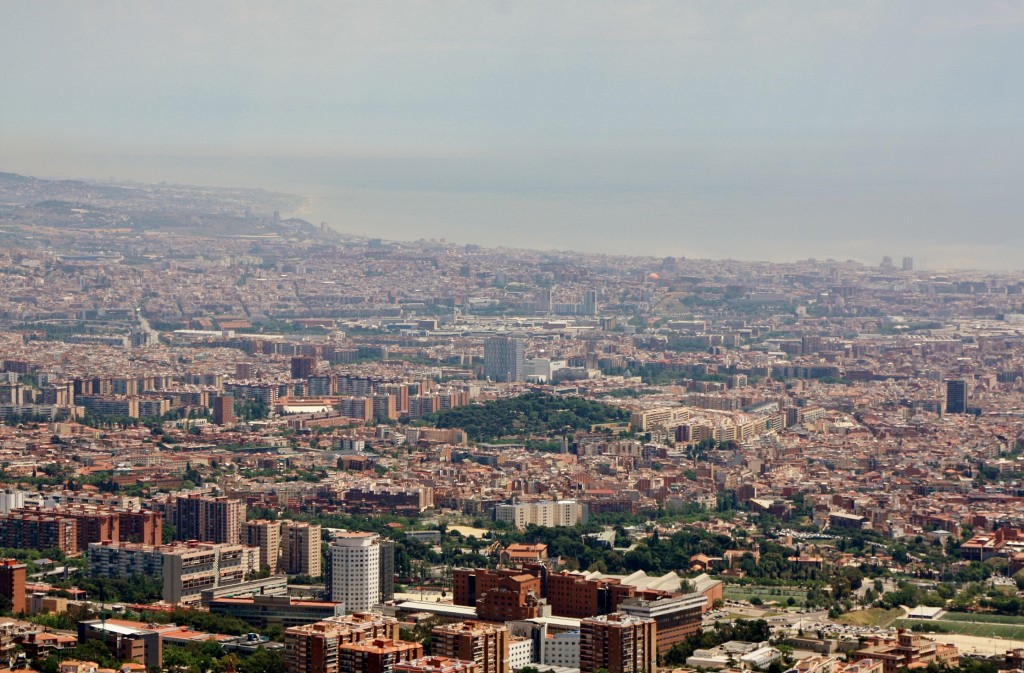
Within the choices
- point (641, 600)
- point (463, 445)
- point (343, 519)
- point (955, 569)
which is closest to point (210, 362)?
point (463, 445)

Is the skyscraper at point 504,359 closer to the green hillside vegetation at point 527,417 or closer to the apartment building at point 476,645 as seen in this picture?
the green hillside vegetation at point 527,417

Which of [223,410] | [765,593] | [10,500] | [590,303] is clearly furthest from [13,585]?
[590,303]

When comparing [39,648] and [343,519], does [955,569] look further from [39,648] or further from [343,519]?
[39,648]

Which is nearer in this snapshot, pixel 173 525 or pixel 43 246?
pixel 173 525

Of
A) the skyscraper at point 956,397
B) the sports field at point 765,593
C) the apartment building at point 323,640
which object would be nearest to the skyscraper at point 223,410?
the skyscraper at point 956,397

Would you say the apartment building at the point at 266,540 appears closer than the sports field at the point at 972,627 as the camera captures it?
No
